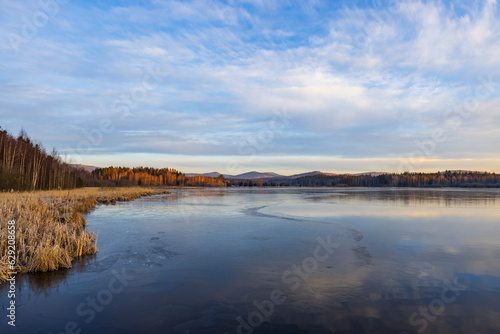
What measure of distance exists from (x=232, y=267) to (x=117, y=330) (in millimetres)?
3842

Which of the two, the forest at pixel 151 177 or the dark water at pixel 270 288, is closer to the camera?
the dark water at pixel 270 288

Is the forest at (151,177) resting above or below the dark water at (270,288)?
above

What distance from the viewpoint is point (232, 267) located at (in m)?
8.46

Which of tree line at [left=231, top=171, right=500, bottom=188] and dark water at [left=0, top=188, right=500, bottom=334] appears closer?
dark water at [left=0, top=188, right=500, bottom=334]

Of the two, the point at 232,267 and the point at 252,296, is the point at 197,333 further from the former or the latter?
the point at 232,267

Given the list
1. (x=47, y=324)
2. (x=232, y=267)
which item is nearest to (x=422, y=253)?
(x=232, y=267)

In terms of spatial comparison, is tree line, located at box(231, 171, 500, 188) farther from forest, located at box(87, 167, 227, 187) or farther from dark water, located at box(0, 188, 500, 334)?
dark water, located at box(0, 188, 500, 334)

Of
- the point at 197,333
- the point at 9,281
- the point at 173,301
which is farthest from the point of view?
the point at 9,281

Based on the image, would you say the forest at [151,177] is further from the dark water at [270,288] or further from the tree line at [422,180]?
the dark water at [270,288]

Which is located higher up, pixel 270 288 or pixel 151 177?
pixel 151 177

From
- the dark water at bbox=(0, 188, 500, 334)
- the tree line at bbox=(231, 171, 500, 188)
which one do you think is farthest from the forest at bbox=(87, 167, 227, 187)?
the dark water at bbox=(0, 188, 500, 334)

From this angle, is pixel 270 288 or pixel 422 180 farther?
pixel 422 180

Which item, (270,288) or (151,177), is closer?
(270,288)

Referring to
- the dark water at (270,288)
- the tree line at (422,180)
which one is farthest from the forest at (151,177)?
the dark water at (270,288)
